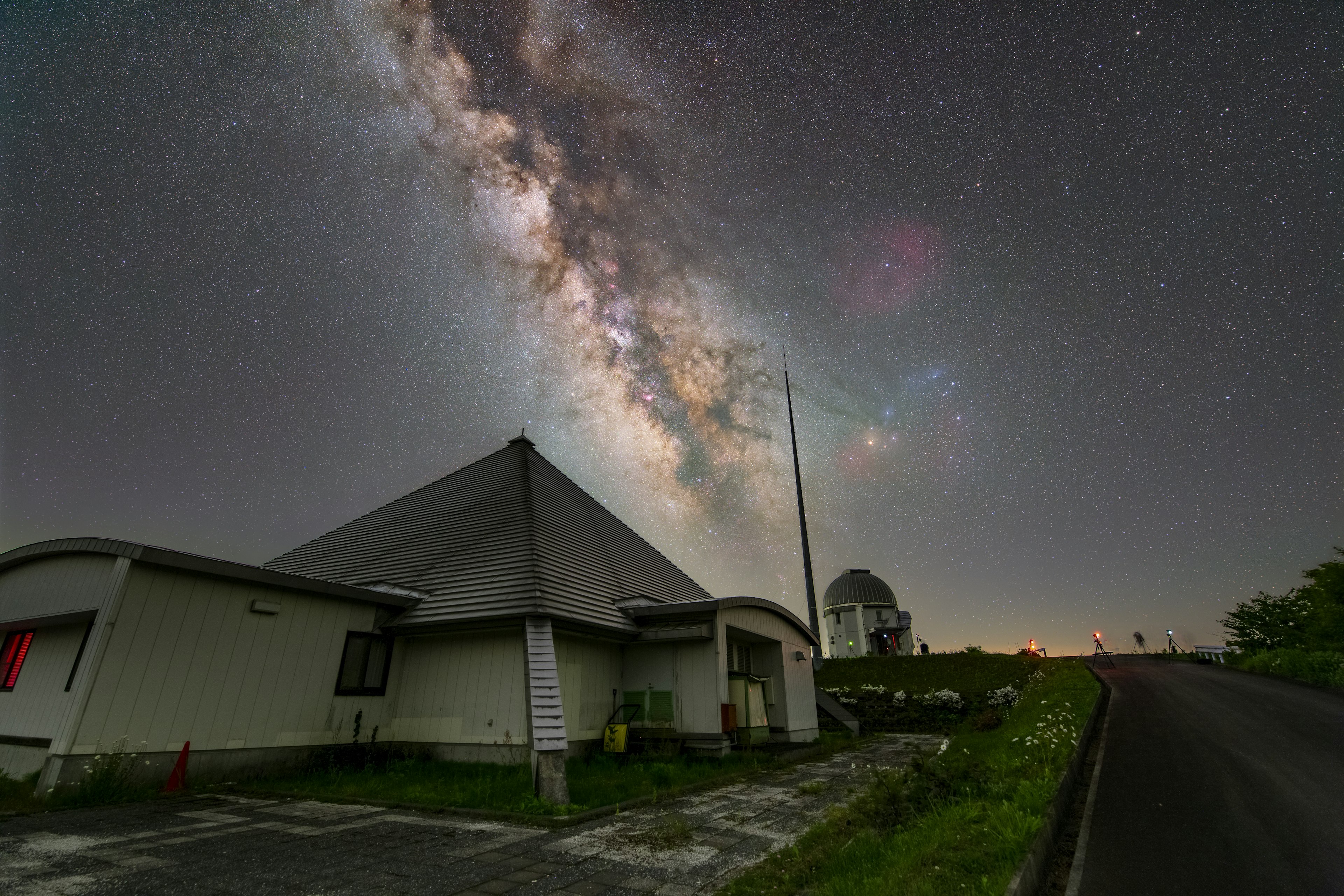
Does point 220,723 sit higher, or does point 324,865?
point 220,723

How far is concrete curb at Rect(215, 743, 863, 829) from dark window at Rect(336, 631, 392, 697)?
2.55 metres

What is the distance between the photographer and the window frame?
10828mm

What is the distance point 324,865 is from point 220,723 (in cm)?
625

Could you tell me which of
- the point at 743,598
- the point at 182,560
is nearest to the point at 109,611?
the point at 182,560

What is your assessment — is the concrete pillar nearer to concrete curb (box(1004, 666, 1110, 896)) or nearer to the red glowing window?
concrete curb (box(1004, 666, 1110, 896))

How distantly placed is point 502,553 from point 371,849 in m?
7.95

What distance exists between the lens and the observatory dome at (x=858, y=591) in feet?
178

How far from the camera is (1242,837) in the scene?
243 inches

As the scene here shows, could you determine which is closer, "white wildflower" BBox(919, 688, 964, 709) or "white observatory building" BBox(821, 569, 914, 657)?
"white wildflower" BBox(919, 688, 964, 709)

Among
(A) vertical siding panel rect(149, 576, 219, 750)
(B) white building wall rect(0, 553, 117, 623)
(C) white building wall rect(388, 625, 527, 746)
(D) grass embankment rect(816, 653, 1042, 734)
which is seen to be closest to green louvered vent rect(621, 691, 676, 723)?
(C) white building wall rect(388, 625, 527, 746)

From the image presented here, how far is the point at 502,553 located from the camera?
550 inches

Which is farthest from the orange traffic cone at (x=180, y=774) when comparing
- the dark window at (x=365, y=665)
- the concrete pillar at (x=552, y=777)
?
the concrete pillar at (x=552, y=777)

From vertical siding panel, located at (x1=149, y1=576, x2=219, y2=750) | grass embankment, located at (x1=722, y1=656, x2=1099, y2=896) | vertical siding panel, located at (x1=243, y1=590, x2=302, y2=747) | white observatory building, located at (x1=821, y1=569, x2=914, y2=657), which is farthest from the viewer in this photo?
white observatory building, located at (x1=821, y1=569, x2=914, y2=657)

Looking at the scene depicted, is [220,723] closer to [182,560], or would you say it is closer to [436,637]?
[182,560]
